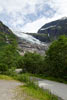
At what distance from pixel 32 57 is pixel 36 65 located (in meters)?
5.77

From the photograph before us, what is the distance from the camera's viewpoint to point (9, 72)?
133ft

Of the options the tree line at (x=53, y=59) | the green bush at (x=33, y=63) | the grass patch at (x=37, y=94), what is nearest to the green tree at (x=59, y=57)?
the tree line at (x=53, y=59)

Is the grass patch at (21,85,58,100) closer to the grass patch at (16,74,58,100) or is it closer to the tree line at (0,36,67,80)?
the grass patch at (16,74,58,100)

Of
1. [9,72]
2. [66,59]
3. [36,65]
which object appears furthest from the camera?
[36,65]

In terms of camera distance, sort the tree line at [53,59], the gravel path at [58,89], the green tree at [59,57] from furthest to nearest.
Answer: the tree line at [53,59] → the green tree at [59,57] → the gravel path at [58,89]

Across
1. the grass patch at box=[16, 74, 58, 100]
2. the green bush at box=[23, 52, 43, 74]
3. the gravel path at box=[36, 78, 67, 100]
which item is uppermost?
the grass patch at box=[16, 74, 58, 100]

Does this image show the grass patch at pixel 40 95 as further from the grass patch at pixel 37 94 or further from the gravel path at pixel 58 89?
the gravel path at pixel 58 89

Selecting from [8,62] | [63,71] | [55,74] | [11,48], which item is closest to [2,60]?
[8,62]

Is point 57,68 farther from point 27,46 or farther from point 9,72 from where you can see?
point 27,46

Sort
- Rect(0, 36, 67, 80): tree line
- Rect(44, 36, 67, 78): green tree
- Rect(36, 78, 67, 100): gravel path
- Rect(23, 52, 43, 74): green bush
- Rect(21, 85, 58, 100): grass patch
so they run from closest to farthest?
Rect(21, 85, 58, 100): grass patch < Rect(36, 78, 67, 100): gravel path < Rect(44, 36, 67, 78): green tree < Rect(0, 36, 67, 80): tree line < Rect(23, 52, 43, 74): green bush

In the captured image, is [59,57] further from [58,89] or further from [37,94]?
[37,94]

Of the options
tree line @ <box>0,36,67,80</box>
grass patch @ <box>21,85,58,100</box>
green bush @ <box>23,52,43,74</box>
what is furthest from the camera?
green bush @ <box>23,52,43,74</box>

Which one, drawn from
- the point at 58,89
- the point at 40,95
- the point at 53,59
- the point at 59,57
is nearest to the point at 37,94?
the point at 40,95

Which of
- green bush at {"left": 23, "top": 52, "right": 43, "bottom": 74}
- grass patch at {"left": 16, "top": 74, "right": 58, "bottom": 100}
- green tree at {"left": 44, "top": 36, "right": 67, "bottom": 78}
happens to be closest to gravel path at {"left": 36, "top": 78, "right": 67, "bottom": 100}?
grass patch at {"left": 16, "top": 74, "right": 58, "bottom": 100}
